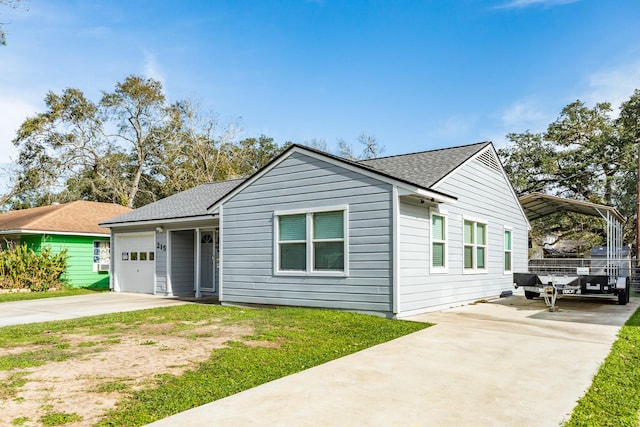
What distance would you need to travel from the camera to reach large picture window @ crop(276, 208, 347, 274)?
9.78 metres

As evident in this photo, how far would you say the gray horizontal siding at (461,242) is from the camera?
31.1 ft

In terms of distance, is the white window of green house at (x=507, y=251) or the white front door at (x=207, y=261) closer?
the white window of green house at (x=507, y=251)

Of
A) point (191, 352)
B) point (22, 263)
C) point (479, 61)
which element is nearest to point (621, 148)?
point (479, 61)

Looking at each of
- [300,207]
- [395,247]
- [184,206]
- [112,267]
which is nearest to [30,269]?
[112,267]

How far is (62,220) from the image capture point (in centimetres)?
1950

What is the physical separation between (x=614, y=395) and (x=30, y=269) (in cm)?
1868

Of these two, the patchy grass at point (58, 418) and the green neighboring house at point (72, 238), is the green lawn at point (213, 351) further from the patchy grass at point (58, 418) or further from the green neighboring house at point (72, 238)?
the green neighboring house at point (72, 238)

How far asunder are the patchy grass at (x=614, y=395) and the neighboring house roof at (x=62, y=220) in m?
19.0

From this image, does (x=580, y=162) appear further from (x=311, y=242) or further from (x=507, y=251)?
(x=311, y=242)

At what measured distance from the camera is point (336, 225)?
32.2ft

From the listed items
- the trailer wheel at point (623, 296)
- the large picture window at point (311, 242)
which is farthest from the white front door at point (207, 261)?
the trailer wheel at point (623, 296)

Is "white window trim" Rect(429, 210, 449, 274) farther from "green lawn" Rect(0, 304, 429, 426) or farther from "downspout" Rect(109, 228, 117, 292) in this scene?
"downspout" Rect(109, 228, 117, 292)

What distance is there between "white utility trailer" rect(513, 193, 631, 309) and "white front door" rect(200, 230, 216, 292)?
922 centimetres

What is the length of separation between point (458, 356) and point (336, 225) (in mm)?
4465
